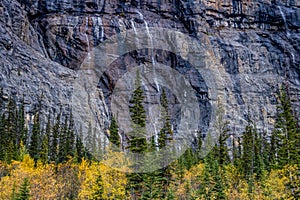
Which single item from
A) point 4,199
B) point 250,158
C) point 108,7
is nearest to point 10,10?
point 108,7

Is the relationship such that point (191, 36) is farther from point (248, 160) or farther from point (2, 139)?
point (2, 139)

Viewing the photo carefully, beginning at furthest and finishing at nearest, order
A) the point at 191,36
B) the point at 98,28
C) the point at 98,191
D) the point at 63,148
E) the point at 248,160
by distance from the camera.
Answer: the point at 191,36 → the point at 98,28 → the point at 63,148 → the point at 248,160 → the point at 98,191

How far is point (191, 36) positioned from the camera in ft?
432

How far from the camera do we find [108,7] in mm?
128125

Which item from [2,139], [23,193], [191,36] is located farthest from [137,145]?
[191,36]

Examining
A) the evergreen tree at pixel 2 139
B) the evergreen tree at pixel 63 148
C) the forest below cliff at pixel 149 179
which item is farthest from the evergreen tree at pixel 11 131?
the evergreen tree at pixel 63 148

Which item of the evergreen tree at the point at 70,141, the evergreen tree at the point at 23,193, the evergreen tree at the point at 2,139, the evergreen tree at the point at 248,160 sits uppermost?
the evergreen tree at the point at 23,193

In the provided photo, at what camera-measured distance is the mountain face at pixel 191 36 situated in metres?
108

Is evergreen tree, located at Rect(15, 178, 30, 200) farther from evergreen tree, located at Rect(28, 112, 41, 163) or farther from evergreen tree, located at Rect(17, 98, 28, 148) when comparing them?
evergreen tree, located at Rect(17, 98, 28, 148)

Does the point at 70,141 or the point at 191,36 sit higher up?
the point at 191,36

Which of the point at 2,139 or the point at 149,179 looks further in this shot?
the point at 2,139

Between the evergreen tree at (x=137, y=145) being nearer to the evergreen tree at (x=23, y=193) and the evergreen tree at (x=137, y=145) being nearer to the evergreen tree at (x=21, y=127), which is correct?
the evergreen tree at (x=23, y=193)

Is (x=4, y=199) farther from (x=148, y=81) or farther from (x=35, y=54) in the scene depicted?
(x=148, y=81)

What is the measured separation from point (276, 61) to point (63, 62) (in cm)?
7130
